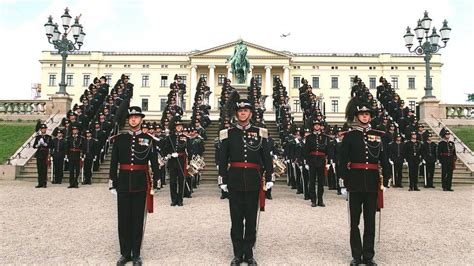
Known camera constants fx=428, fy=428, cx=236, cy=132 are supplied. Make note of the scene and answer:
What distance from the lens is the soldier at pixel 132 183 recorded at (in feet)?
19.7

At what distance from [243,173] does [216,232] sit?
2190 millimetres

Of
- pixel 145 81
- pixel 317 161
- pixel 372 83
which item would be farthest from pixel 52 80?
pixel 317 161

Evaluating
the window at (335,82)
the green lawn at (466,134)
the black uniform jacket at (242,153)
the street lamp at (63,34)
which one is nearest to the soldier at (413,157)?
the green lawn at (466,134)

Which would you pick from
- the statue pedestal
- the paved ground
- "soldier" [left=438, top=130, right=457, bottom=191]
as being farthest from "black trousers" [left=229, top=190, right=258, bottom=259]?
the statue pedestal

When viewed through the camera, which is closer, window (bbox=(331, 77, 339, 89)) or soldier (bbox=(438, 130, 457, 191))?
soldier (bbox=(438, 130, 457, 191))

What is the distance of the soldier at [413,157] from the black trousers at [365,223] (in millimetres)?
10408

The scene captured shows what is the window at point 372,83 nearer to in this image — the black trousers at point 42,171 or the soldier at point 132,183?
the black trousers at point 42,171

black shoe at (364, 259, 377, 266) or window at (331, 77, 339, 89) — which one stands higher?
window at (331, 77, 339, 89)

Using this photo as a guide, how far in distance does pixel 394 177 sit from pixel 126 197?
43.3 feet

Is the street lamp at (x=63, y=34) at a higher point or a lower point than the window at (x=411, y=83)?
lower

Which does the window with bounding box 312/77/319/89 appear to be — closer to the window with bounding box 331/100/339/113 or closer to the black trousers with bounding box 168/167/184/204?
the window with bounding box 331/100/339/113

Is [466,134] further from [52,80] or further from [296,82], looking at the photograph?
[52,80]

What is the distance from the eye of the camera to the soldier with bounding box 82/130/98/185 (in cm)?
1639

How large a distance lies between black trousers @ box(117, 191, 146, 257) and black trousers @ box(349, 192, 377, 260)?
2.99m
